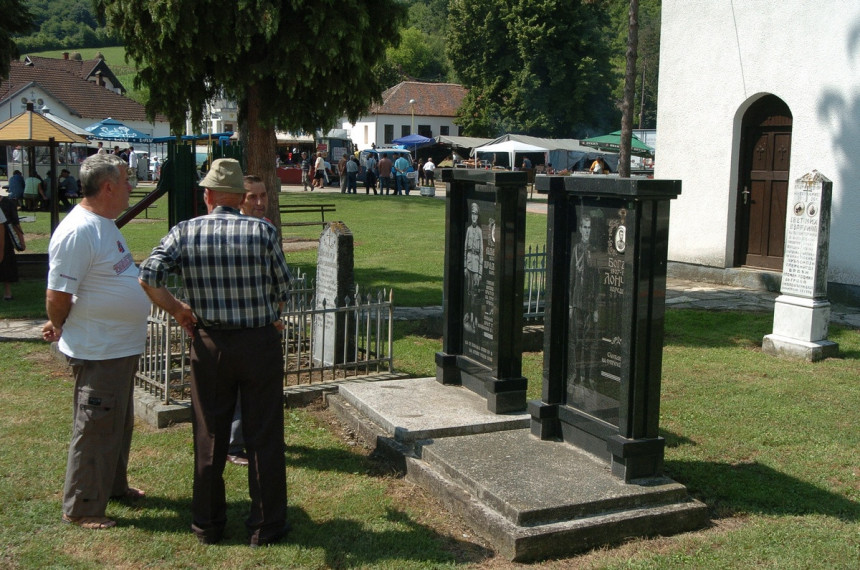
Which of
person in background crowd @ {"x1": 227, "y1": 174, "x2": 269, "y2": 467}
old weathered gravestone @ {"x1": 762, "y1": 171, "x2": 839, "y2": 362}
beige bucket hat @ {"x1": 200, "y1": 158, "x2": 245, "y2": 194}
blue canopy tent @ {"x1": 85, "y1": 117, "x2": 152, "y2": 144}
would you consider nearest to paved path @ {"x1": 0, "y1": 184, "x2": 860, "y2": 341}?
old weathered gravestone @ {"x1": 762, "y1": 171, "x2": 839, "y2": 362}

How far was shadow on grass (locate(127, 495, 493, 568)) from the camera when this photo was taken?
450cm

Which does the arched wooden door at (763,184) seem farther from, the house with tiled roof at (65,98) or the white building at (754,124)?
the house with tiled roof at (65,98)

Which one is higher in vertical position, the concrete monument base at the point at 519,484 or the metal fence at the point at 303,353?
the metal fence at the point at 303,353

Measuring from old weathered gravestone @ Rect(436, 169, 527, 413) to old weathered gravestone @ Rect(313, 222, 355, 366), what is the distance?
38.6 inches

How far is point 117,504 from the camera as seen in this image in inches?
200

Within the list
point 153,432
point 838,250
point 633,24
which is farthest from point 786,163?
point 153,432

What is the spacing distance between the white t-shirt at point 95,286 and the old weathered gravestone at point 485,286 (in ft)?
8.75

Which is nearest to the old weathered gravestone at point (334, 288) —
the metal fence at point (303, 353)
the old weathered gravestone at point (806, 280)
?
the metal fence at point (303, 353)

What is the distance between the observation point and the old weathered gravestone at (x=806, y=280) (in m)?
9.09

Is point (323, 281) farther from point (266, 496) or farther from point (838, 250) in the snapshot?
point (838, 250)

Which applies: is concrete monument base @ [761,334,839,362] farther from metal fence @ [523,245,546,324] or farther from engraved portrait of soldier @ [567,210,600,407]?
engraved portrait of soldier @ [567,210,600,407]

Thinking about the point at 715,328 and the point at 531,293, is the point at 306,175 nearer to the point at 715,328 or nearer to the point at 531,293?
the point at 531,293

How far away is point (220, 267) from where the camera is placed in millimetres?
4445

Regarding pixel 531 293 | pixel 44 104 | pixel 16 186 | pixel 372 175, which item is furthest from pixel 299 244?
pixel 44 104
